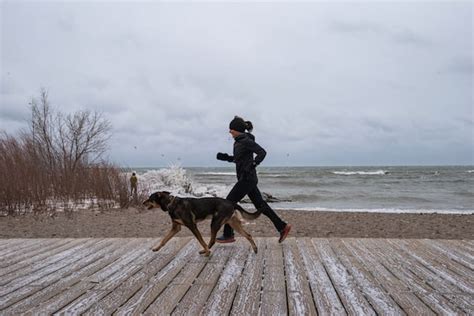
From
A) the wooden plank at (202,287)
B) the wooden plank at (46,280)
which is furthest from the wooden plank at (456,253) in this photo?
the wooden plank at (46,280)

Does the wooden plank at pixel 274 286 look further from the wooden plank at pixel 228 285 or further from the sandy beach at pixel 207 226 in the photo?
the sandy beach at pixel 207 226

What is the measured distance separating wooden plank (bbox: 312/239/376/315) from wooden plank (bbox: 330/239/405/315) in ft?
0.18

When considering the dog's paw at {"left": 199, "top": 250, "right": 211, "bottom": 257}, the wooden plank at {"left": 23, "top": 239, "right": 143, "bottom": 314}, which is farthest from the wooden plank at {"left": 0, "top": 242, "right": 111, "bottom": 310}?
the dog's paw at {"left": 199, "top": 250, "right": 211, "bottom": 257}

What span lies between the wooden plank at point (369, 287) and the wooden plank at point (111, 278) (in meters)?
2.32

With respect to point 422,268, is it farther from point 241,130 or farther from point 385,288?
point 241,130

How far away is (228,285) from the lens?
12.7 feet

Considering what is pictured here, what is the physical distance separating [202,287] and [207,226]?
6958mm

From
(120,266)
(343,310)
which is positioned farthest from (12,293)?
(343,310)

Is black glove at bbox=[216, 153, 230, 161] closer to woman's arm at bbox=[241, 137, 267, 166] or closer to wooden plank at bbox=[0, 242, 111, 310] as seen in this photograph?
woman's arm at bbox=[241, 137, 267, 166]

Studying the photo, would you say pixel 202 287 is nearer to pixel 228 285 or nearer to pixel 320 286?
pixel 228 285

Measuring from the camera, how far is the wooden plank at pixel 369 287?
10.7 ft

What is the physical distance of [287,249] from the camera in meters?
5.53

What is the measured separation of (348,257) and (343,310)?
190 centimetres

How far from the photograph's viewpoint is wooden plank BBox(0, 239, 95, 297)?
3980 millimetres
